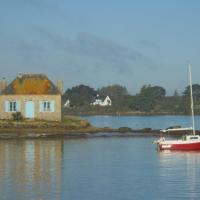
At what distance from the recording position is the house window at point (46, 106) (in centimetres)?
7038

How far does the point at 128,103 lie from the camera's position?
7766 inches

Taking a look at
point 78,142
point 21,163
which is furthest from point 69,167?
point 78,142

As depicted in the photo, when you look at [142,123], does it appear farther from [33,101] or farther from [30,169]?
[30,169]

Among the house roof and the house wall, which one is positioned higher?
the house roof

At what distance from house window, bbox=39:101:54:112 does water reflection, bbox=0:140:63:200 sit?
1214 centimetres

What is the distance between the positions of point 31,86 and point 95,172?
36.5 meters

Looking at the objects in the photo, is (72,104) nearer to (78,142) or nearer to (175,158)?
(78,142)

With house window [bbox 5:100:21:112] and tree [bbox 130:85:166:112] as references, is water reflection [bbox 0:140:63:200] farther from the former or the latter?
tree [bbox 130:85:166:112]

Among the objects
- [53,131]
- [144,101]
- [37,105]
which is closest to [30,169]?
[53,131]

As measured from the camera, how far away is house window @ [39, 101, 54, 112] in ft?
231

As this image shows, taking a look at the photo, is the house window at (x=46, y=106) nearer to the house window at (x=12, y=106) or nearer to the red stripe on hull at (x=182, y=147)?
the house window at (x=12, y=106)

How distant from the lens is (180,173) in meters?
35.8

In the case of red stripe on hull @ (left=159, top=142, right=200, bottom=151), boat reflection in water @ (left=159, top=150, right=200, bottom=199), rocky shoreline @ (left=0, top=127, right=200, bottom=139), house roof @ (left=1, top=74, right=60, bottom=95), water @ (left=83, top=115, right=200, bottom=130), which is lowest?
boat reflection in water @ (left=159, top=150, right=200, bottom=199)

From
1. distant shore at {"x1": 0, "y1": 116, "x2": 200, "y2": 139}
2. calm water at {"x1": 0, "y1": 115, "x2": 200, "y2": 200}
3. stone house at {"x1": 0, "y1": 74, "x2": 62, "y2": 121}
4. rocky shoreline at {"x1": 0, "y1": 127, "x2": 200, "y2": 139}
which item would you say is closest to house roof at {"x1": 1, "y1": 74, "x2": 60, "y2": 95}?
stone house at {"x1": 0, "y1": 74, "x2": 62, "y2": 121}
